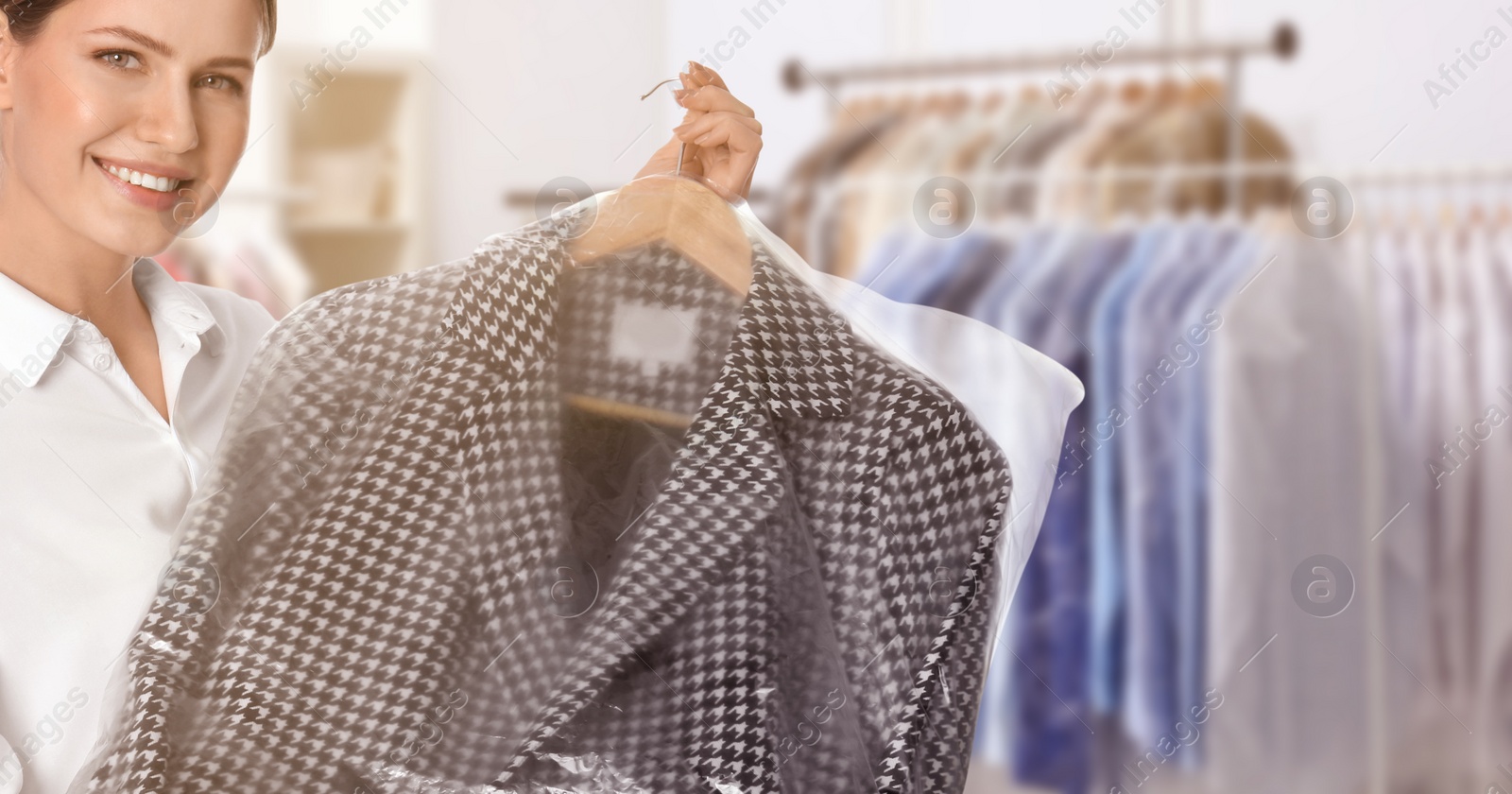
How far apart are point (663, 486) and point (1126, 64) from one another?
38.1 inches

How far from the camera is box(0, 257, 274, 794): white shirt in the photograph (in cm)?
60

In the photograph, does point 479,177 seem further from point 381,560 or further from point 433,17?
point 381,560

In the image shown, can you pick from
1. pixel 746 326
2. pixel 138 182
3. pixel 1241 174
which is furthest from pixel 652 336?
pixel 1241 174

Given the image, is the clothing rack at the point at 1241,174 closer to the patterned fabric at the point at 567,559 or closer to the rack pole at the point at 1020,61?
the rack pole at the point at 1020,61

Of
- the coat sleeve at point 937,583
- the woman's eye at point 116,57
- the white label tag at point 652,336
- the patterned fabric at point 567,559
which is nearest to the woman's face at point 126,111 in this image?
the woman's eye at point 116,57

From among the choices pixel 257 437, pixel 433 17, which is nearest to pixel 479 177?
pixel 433 17

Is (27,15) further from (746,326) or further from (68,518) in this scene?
(746,326)

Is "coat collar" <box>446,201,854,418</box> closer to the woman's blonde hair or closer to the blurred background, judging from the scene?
the woman's blonde hair

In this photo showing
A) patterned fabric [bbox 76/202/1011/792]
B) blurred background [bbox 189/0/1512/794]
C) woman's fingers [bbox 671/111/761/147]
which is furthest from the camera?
blurred background [bbox 189/0/1512/794]

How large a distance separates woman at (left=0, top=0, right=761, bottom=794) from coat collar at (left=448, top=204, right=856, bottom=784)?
12 centimetres

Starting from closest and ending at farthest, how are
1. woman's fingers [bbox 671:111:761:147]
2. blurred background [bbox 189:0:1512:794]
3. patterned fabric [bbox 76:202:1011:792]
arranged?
patterned fabric [bbox 76:202:1011:792], woman's fingers [bbox 671:111:761:147], blurred background [bbox 189:0:1512:794]

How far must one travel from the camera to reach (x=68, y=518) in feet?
2.02

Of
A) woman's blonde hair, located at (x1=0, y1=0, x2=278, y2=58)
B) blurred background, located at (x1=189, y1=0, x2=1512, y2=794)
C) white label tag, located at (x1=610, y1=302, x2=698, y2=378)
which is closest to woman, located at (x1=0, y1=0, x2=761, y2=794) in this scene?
woman's blonde hair, located at (x1=0, y1=0, x2=278, y2=58)

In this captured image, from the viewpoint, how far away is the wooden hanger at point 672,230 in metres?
0.54
